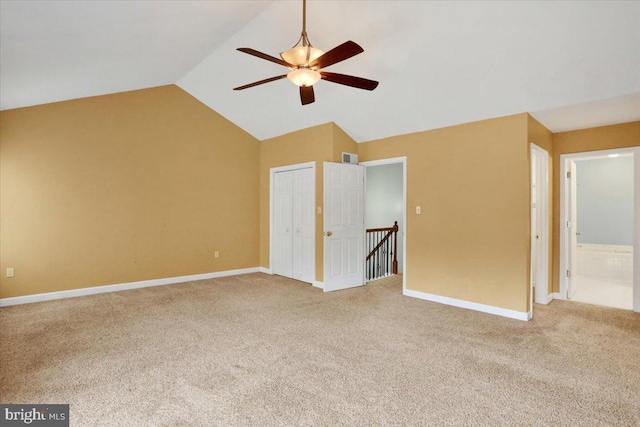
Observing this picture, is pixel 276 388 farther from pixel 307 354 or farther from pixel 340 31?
pixel 340 31

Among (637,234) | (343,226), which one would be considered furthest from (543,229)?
(343,226)

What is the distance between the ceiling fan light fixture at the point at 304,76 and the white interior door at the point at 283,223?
11.8 ft

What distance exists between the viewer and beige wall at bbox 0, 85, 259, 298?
4.67 metres

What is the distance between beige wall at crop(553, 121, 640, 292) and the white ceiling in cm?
21

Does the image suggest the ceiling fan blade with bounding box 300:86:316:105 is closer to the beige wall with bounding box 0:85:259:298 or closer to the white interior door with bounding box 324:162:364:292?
the white interior door with bounding box 324:162:364:292

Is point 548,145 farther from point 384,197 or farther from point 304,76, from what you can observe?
point 384,197

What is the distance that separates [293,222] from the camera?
631 cm

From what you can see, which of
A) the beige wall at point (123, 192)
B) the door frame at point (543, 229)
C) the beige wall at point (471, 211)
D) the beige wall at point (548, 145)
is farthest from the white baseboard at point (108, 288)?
the beige wall at point (548, 145)

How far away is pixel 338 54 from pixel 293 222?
4146 mm

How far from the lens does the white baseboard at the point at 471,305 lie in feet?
13.0

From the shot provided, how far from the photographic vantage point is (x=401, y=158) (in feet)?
17.1

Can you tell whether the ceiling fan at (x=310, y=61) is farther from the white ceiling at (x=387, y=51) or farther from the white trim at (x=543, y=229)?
the white trim at (x=543, y=229)

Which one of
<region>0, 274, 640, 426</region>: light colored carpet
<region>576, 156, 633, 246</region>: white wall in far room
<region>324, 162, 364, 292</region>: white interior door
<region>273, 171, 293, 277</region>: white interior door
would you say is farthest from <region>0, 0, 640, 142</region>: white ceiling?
<region>576, 156, 633, 246</region>: white wall in far room

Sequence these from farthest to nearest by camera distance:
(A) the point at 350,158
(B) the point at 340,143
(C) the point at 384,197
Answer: (C) the point at 384,197, (A) the point at 350,158, (B) the point at 340,143
